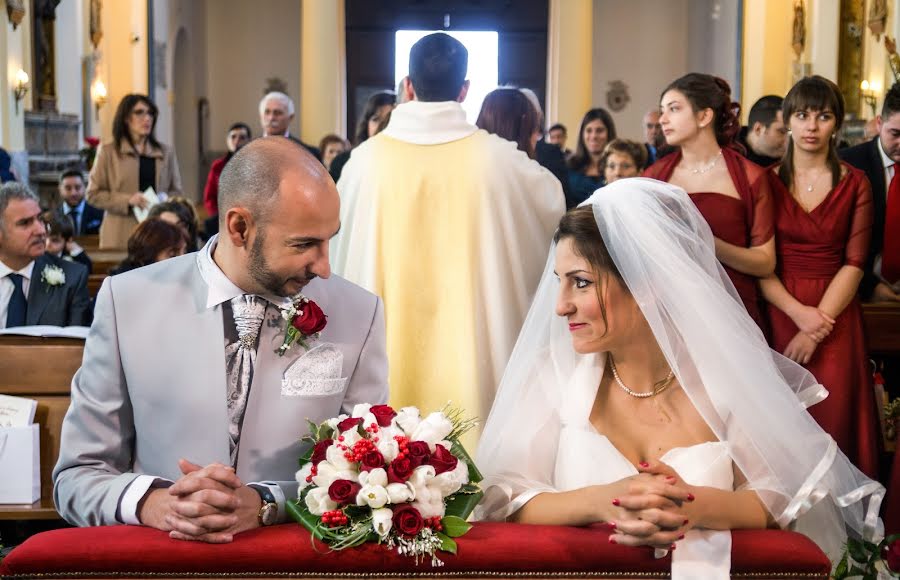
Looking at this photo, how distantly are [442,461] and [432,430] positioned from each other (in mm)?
73

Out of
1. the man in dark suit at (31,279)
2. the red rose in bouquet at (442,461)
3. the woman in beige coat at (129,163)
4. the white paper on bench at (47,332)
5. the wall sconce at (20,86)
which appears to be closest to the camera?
the red rose in bouquet at (442,461)

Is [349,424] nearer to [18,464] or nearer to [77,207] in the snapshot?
[18,464]

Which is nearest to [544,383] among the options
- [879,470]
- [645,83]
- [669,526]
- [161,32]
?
[669,526]

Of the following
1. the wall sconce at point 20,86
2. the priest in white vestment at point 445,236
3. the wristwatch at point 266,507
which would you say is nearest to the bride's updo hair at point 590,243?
the wristwatch at point 266,507

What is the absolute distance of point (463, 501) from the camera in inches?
97.8

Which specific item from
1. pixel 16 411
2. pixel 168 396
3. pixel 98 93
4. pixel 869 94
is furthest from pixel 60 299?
A: pixel 98 93

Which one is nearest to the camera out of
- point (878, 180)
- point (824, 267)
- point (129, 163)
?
point (824, 267)

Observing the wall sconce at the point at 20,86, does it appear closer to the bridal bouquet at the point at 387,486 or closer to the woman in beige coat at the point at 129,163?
the woman in beige coat at the point at 129,163

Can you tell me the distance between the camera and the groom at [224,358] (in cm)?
260

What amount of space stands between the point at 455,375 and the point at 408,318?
272mm

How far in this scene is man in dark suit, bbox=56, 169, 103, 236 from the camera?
39.0 feet

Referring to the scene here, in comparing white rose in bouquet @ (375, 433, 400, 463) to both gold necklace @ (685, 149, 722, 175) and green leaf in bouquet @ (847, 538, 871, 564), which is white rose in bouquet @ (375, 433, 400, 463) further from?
gold necklace @ (685, 149, 722, 175)

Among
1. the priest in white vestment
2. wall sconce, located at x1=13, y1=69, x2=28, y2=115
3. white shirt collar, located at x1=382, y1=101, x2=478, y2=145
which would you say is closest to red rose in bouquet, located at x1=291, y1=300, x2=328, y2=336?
the priest in white vestment

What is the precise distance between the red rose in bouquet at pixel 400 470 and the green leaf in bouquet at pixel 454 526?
125 millimetres
